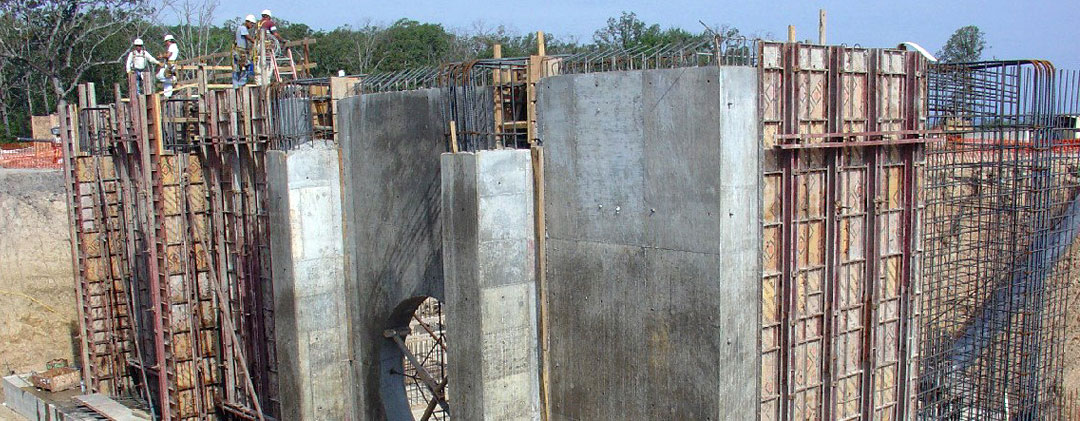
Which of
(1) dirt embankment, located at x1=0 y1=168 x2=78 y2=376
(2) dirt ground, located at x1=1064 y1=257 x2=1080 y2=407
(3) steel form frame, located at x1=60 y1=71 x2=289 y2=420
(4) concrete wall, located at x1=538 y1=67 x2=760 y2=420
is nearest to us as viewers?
(4) concrete wall, located at x1=538 y1=67 x2=760 y2=420

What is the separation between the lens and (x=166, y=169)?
1647cm

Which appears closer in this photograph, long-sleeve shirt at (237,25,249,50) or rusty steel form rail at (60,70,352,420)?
rusty steel form rail at (60,70,352,420)

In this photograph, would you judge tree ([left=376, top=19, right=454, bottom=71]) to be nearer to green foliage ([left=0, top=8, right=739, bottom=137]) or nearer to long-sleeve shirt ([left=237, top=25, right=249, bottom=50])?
green foliage ([left=0, top=8, right=739, bottom=137])

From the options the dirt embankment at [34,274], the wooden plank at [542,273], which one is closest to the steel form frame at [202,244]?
the wooden plank at [542,273]

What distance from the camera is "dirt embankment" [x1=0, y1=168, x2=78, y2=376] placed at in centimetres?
2602

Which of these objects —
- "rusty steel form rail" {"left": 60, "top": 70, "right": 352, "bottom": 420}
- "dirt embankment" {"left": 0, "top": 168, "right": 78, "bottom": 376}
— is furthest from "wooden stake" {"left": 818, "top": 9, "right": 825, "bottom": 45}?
"dirt embankment" {"left": 0, "top": 168, "right": 78, "bottom": 376}

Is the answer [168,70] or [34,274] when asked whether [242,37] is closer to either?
[168,70]

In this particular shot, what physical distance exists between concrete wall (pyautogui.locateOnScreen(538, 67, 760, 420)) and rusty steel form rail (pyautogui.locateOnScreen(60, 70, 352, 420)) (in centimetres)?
515

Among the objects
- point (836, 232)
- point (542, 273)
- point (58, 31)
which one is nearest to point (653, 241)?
point (542, 273)

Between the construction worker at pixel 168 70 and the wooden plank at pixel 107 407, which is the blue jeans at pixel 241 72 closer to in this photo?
the construction worker at pixel 168 70

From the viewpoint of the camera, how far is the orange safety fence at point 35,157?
34969 mm

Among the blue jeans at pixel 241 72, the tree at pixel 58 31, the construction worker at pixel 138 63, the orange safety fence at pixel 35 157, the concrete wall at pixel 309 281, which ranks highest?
the tree at pixel 58 31

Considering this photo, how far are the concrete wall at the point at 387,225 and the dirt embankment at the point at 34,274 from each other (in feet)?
47.5

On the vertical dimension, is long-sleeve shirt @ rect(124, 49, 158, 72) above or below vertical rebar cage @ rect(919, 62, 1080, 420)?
above
